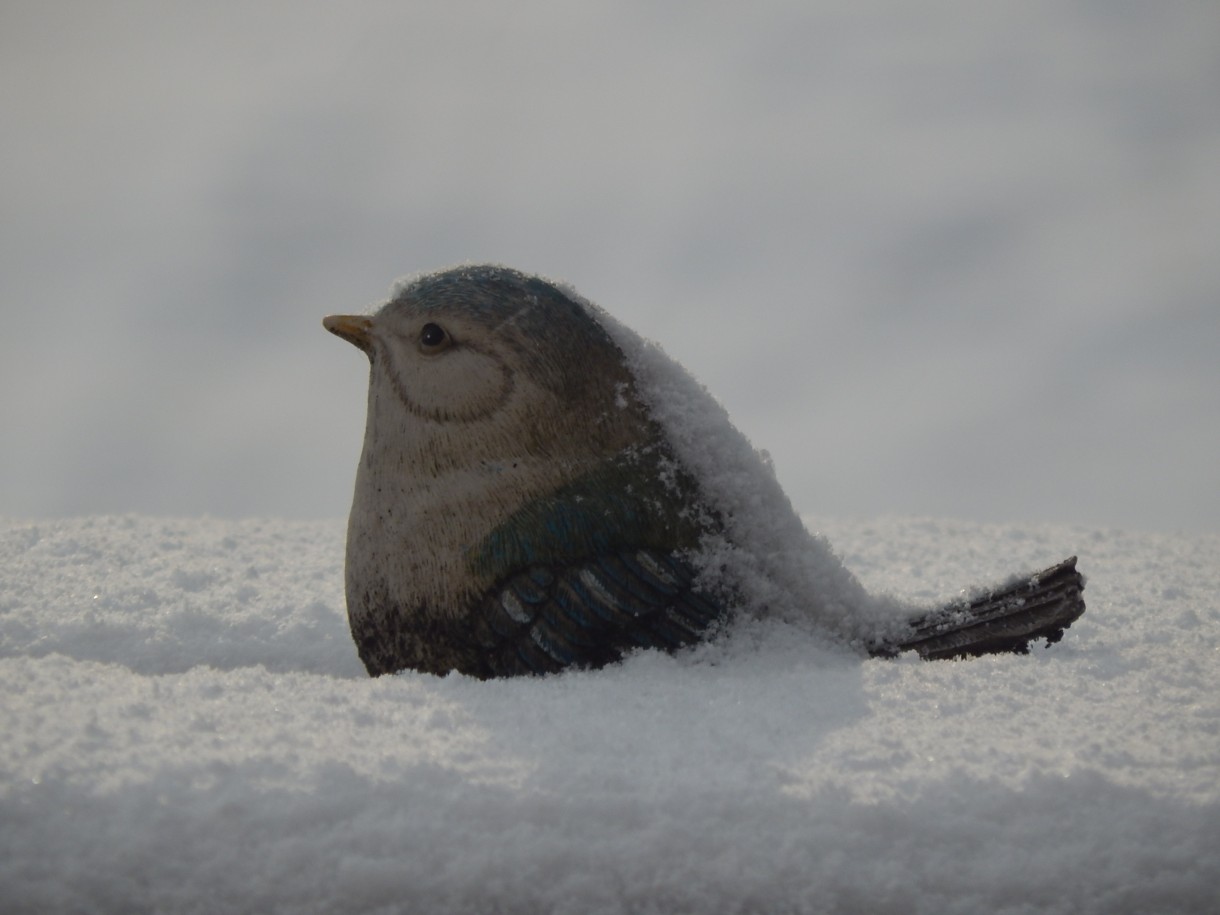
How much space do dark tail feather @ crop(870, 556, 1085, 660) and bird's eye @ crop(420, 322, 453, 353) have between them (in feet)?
3.70

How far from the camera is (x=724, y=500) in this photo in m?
2.25

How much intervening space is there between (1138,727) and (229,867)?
1350 millimetres

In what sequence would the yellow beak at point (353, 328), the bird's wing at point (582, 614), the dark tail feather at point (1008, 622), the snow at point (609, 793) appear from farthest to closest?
the yellow beak at point (353, 328) < the dark tail feather at point (1008, 622) < the bird's wing at point (582, 614) < the snow at point (609, 793)

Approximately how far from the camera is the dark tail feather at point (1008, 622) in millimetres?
2184

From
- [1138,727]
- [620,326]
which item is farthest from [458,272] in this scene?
[1138,727]

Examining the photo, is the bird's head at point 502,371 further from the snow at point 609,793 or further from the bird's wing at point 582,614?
the snow at point 609,793

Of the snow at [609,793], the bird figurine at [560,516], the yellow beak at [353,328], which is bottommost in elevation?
the snow at [609,793]

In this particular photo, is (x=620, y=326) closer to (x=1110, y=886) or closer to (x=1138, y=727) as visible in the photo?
(x=1138, y=727)

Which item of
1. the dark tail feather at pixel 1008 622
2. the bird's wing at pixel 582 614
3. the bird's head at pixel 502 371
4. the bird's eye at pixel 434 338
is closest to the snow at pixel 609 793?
the bird's wing at pixel 582 614

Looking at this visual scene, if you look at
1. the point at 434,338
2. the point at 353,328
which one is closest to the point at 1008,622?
the point at 434,338

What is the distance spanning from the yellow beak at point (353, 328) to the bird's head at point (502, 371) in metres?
0.07

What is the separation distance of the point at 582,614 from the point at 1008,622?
0.91 m

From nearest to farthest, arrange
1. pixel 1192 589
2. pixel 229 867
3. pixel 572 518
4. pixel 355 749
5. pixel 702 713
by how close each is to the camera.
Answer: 1. pixel 229 867
2. pixel 355 749
3. pixel 702 713
4. pixel 572 518
5. pixel 1192 589

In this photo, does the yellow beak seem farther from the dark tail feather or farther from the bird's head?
the dark tail feather
